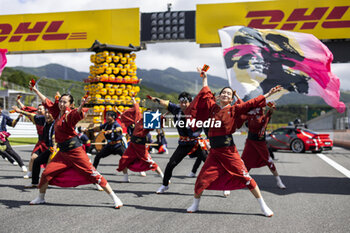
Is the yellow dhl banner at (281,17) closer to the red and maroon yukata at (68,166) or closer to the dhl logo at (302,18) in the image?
the dhl logo at (302,18)

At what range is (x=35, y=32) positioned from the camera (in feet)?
91.5

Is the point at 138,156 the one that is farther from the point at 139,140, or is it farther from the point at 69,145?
the point at 69,145

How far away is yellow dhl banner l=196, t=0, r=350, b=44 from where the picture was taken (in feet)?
78.5

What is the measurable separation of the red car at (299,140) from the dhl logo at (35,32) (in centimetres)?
1519

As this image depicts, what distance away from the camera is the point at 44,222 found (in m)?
5.21

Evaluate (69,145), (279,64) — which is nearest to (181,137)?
(69,145)

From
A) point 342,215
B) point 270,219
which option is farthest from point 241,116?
point 342,215

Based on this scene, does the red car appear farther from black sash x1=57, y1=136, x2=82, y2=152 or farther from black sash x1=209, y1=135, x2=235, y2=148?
black sash x1=57, y1=136, x2=82, y2=152

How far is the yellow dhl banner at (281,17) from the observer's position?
2394 centimetres

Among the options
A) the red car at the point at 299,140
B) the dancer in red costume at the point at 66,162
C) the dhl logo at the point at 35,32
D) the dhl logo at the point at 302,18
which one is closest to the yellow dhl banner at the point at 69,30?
the dhl logo at the point at 35,32

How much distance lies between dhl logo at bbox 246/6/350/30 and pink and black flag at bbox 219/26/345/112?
1438 cm

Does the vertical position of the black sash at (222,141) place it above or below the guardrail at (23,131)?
above

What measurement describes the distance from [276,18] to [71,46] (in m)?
14.1

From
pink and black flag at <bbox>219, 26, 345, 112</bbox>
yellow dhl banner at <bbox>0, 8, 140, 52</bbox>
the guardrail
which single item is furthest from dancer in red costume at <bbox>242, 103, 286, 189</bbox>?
the guardrail
